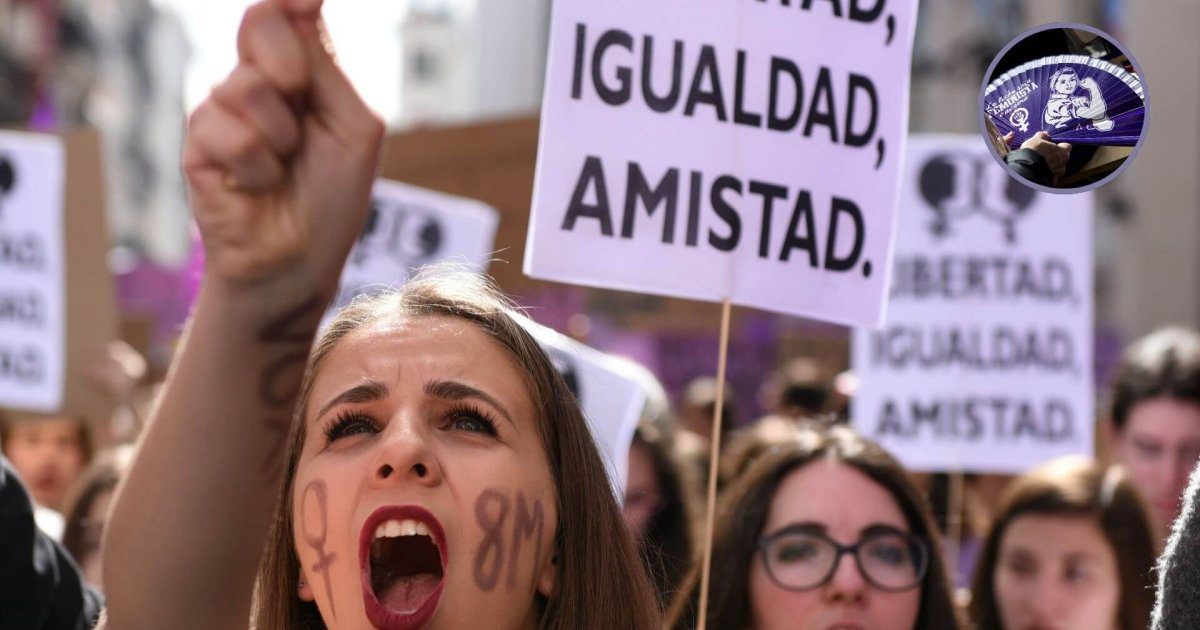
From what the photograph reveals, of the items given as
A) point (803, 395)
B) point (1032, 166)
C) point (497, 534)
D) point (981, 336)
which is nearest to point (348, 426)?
point (497, 534)

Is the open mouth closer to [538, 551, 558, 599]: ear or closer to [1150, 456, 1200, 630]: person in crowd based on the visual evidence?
[538, 551, 558, 599]: ear

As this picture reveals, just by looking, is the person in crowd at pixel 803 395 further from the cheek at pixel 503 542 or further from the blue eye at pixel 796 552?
the cheek at pixel 503 542

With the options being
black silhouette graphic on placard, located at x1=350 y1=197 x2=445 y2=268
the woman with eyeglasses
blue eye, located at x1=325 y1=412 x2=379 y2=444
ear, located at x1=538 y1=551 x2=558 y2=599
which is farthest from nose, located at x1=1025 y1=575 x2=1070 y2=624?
black silhouette graphic on placard, located at x1=350 y1=197 x2=445 y2=268

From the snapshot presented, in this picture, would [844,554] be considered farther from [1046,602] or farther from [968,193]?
[968,193]

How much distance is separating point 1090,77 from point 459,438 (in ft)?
3.03

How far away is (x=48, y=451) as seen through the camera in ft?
19.0

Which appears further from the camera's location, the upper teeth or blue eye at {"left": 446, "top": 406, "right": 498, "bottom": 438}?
blue eye at {"left": 446, "top": 406, "right": 498, "bottom": 438}

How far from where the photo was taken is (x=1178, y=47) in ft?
54.0

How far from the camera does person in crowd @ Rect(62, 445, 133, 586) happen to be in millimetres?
4086

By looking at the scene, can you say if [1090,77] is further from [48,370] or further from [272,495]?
[48,370]

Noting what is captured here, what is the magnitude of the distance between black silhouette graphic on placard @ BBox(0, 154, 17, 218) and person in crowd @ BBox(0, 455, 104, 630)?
163 inches

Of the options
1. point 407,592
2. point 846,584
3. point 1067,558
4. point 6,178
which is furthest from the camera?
point 6,178

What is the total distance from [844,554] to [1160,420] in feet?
6.38

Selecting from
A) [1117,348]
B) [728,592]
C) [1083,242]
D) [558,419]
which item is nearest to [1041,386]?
[1083,242]
